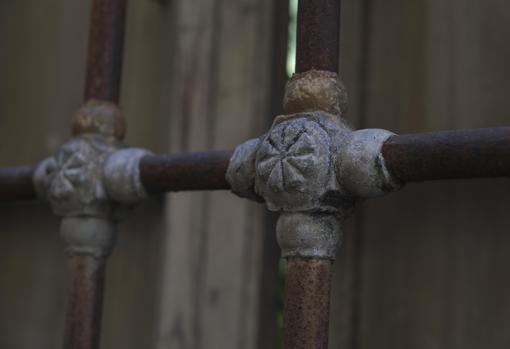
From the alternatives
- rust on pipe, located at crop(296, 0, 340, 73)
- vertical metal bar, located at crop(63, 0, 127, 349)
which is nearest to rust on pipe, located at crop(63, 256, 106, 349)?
vertical metal bar, located at crop(63, 0, 127, 349)

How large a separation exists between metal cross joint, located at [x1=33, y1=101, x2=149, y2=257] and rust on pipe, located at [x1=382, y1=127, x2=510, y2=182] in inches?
20.8

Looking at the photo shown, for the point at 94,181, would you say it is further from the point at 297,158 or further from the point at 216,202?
the point at 297,158

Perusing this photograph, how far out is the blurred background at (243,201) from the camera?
142 cm

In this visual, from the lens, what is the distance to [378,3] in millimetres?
1615

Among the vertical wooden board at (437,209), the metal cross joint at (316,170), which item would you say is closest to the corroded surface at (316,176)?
the metal cross joint at (316,170)

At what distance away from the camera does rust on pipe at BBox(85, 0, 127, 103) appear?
154cm

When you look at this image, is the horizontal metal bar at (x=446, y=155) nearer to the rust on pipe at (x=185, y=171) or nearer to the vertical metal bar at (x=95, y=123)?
the rust on pipe at (x=185, y=171)

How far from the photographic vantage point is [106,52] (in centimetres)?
154

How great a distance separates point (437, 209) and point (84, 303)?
66cm

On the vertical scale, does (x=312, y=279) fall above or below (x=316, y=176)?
below

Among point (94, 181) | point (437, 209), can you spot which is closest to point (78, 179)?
point (94, 181)

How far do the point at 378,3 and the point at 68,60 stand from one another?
870mm

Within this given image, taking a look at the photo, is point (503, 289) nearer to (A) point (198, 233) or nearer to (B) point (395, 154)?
(B) point (395, 154)

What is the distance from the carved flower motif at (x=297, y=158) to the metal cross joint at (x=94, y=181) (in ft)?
1.21
